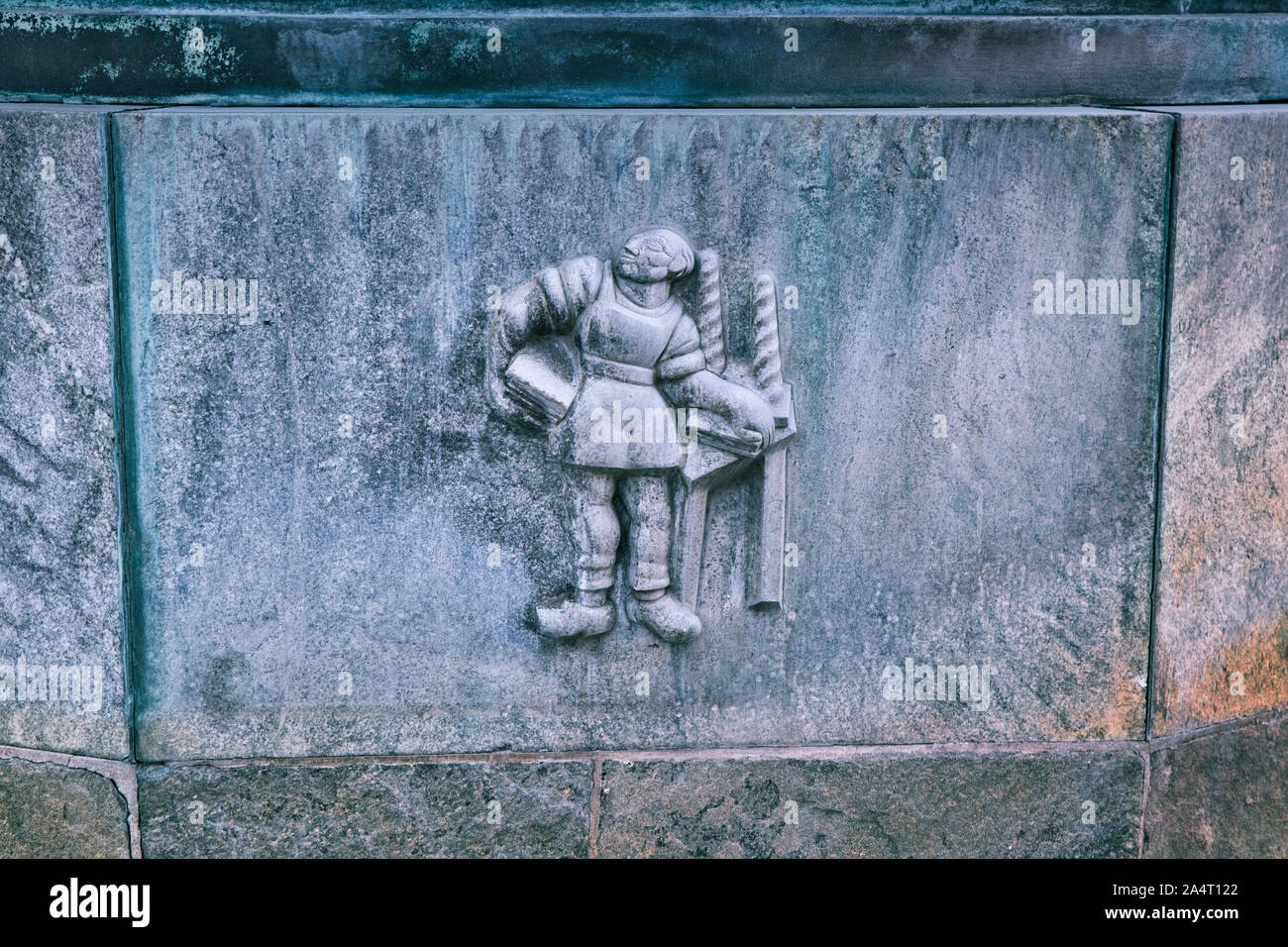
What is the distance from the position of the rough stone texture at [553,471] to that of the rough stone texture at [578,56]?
0.42ft

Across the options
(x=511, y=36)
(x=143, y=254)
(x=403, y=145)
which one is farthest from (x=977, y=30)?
(x=143, y=254)

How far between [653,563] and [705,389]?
1.43 feet

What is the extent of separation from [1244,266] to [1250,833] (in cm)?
144

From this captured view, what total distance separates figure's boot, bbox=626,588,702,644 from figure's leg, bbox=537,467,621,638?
0.07 meters

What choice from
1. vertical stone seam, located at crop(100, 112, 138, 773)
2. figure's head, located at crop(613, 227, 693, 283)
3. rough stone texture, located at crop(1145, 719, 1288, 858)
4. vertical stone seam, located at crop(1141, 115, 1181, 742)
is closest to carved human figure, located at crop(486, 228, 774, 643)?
figure's head, located at crop(613, 227, 693, 283)

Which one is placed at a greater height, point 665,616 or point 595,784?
point 665,616

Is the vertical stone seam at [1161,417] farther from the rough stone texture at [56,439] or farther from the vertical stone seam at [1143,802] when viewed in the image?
the rough stone texture at [56,439]

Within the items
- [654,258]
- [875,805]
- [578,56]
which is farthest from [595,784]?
[578,56]

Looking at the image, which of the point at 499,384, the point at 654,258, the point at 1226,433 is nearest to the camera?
the point at 654,258

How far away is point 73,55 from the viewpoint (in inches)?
111

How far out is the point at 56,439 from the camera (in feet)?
9.32

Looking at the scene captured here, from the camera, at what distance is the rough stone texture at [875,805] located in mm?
3018

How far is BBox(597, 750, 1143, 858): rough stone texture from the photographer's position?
3018 millimetres

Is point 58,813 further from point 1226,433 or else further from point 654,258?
point 1226,433
